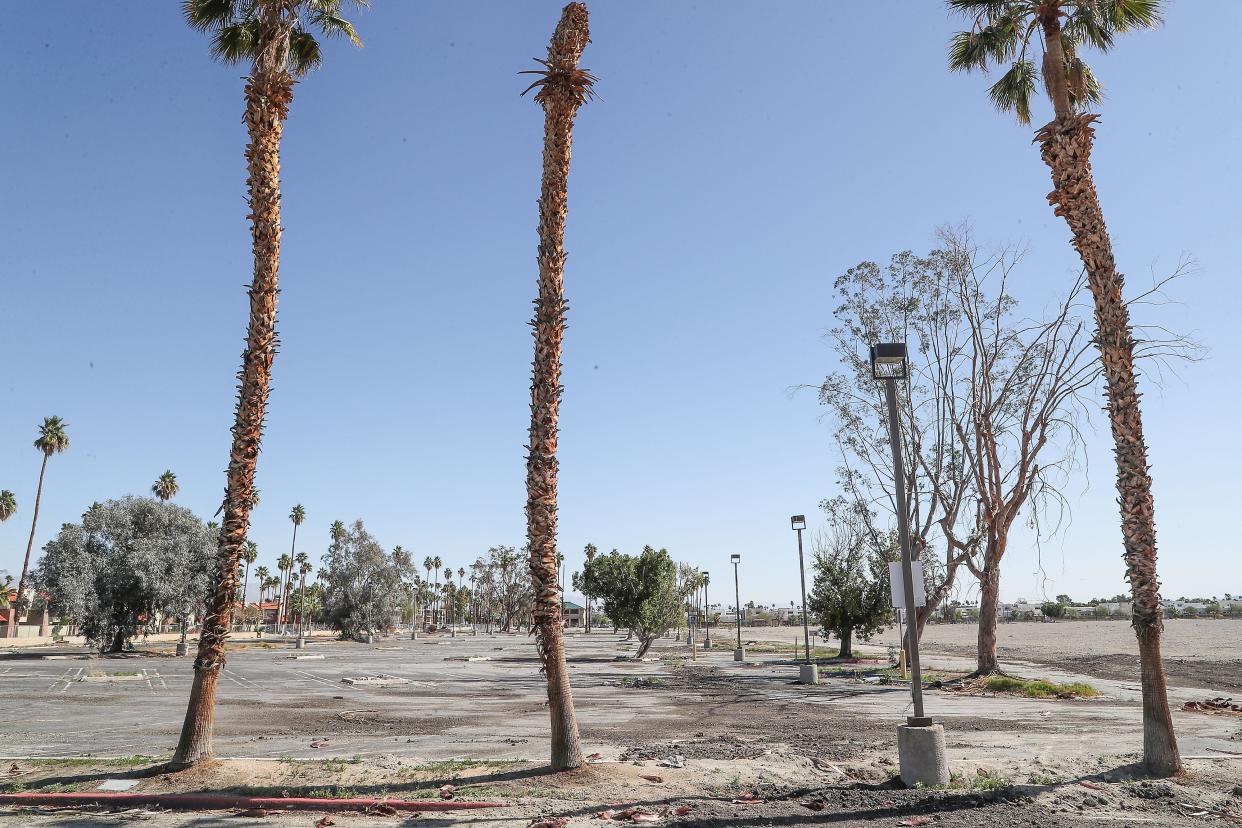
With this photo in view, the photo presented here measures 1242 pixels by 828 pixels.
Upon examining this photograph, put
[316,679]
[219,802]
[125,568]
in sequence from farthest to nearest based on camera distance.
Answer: [125,568]
[316,679]
[219,802]

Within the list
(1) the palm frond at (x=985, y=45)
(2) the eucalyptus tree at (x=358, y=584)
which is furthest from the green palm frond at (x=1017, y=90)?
(2) the eucalyptus tree at (x=358, y=584)

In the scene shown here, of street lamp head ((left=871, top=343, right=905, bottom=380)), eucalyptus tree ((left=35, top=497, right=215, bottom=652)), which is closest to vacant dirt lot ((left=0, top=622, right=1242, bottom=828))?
street lamp head ((left=871, top=343, right=905, bottom=380))

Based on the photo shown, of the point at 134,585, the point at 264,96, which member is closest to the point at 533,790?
the point at 264,96

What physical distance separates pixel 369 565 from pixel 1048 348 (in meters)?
64.6

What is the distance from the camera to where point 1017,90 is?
1717cm

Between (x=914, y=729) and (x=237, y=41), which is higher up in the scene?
(x=237, y=41)

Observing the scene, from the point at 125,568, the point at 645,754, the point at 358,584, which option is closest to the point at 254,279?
the point at 645,754

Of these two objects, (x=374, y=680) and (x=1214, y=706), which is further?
(x=374, y=680)

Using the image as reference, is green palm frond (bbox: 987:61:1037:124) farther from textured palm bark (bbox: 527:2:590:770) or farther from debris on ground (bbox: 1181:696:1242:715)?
debris on ground (bbox: 1181:696:1242:715)

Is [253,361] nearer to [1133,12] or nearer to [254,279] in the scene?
[254,279]

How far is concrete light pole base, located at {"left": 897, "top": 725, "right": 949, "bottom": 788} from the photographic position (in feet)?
33.5

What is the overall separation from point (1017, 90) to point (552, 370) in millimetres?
13265

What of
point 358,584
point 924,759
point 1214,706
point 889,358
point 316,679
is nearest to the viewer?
point 924,759

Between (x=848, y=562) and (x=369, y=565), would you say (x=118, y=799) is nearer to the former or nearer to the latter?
(x=848, y=562)
